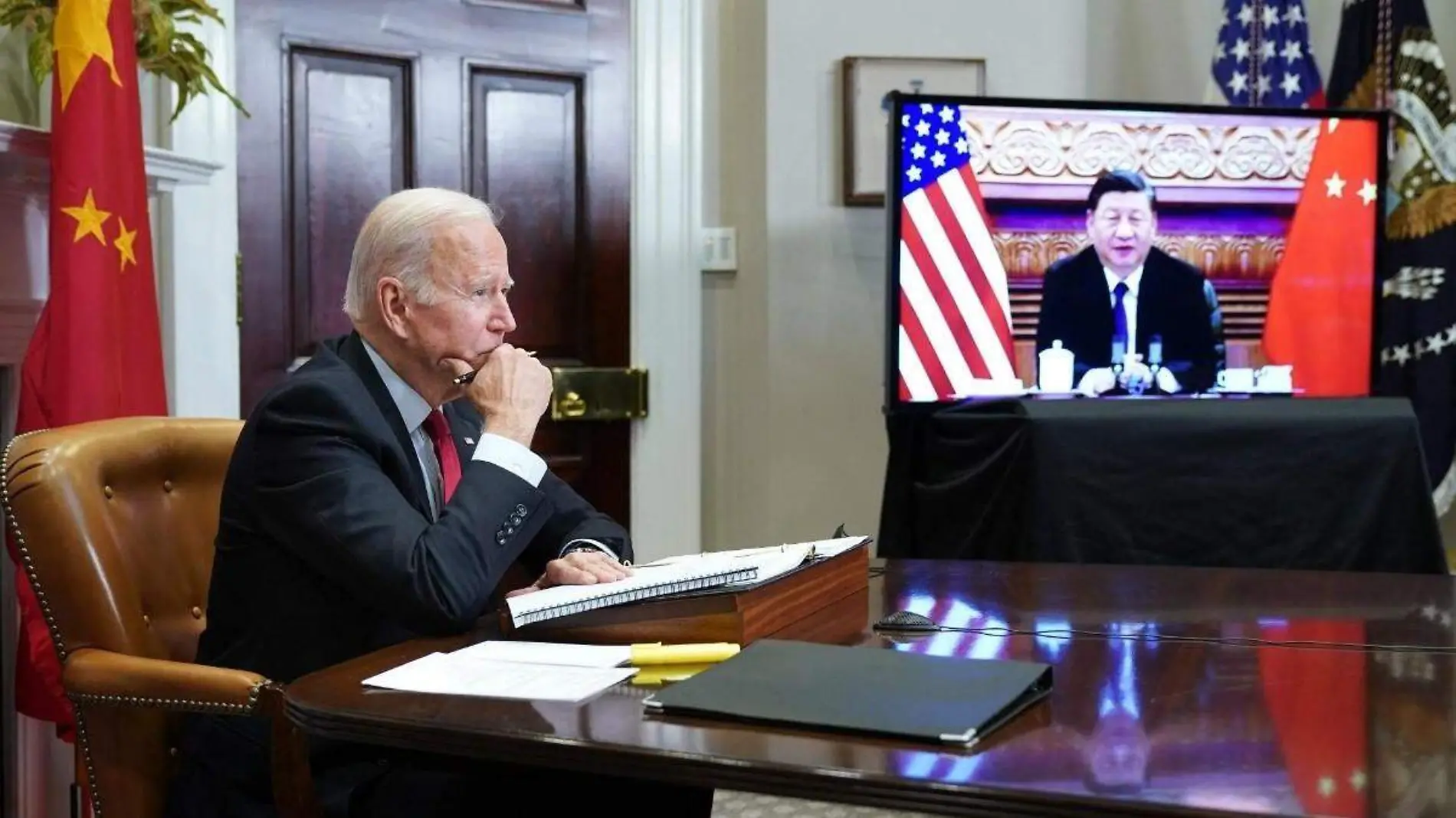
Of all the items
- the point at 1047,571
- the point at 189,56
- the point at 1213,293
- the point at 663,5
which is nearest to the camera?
the point at 1047,571

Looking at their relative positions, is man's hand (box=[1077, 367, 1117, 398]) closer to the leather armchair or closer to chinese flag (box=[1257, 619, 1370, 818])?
chinese flag (box=[1257, 619, 1370, 818])

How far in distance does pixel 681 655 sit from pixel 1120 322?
253cm

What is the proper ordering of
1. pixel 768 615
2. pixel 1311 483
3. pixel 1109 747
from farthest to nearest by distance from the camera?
pixel 1311 483, pixel 768 615, pixel 1109 747

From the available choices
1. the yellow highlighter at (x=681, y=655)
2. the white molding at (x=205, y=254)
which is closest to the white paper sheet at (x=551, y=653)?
the yellow highlighter at (x=681, y=655)

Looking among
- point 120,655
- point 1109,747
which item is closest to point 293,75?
point 120,655

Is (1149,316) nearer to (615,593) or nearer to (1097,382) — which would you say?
(1097,382)

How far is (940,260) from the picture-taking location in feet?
11.5

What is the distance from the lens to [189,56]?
9.11 feet

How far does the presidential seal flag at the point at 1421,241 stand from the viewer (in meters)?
3.79

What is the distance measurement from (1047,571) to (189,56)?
6.09 feet

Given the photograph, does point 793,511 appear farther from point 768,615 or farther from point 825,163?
point 768,615

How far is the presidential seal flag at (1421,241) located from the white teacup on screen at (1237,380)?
0.37m

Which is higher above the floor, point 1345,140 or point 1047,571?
point 1345,140

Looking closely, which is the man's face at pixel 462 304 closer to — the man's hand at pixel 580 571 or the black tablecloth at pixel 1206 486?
the man's hand at pixel 580 571
